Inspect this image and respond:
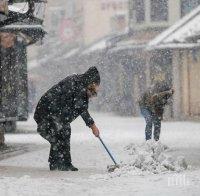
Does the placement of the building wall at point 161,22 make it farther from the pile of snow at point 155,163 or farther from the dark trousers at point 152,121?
the pile of snow at point 155,163

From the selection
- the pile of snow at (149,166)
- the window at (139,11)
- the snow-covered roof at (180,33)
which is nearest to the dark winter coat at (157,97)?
the pile of snow at (149,166)

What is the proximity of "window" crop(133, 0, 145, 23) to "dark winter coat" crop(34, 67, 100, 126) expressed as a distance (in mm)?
22912

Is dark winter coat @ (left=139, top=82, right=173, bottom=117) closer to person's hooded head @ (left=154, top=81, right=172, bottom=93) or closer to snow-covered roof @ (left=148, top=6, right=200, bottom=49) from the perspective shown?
person's hooded head @ (left=154, top=81, right=172, bottom=93)

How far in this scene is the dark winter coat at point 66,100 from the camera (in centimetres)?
923

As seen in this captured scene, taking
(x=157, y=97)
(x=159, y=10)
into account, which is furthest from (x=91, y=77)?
(x=159, y=10)

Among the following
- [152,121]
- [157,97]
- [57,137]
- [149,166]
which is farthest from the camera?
[152,121]

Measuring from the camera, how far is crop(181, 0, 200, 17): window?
30697 millimetres

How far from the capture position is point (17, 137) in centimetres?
1802

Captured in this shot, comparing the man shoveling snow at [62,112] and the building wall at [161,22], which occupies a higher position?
the building wall at [161,22]

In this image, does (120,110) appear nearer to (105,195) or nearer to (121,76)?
(121,76)

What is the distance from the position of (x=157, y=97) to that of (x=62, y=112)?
4.73 meters

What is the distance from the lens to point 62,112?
365 inches

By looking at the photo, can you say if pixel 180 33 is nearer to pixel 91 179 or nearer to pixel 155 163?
pixel 155 163

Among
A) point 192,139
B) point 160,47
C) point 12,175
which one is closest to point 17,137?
point 192,139
